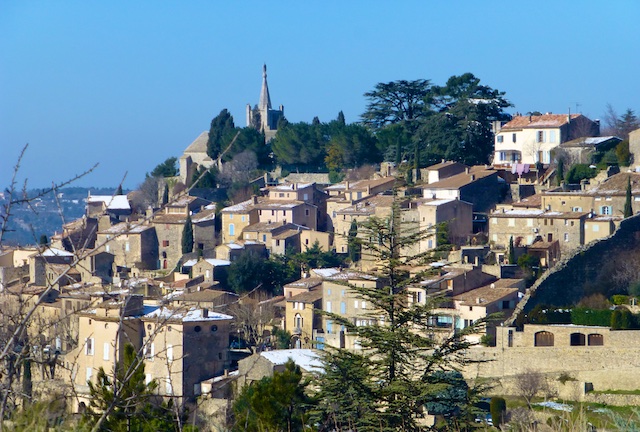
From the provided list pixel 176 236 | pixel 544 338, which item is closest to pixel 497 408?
pixel 544 338

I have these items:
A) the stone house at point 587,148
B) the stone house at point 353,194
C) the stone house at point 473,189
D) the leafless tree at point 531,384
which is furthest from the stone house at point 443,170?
the leafless tree at point 531,384

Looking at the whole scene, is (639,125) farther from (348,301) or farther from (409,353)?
(409,353)

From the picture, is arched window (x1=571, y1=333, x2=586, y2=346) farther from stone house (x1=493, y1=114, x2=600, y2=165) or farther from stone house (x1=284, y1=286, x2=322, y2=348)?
stone house (x1=493, y1=114, x2=600, y2=165)

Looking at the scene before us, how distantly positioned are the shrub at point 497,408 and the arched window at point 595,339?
12.7 ft

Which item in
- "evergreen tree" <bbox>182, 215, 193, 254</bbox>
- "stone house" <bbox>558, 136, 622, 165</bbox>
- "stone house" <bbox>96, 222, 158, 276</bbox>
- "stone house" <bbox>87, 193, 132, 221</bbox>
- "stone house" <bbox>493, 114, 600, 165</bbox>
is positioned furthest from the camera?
"stone house" <bbox>87, 193, 132, 221</bbox>

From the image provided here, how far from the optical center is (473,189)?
39781 mm

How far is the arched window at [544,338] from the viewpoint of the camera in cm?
2961

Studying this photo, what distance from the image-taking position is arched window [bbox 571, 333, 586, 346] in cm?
2928

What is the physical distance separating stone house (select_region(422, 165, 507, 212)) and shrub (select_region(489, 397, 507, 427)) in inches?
548

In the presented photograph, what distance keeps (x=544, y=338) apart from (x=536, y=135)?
54.0 feet

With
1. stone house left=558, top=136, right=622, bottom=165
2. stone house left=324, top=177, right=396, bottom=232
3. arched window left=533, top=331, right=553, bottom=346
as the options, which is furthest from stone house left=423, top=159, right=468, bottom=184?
arched window left=533, top=331, right=553, bottom=346

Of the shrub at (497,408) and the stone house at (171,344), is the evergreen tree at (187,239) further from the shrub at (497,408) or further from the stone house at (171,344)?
the shrub at (497,408)

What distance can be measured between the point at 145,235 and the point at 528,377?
1973 cm

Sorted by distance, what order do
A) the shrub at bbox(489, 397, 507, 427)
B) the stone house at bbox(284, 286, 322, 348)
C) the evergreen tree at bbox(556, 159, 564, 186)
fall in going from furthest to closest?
the evergreen tree at bbox(556, 159, 564, 186) → the stone house at bbox(284, 286, 322, 348) → the shrub at bbox(489, 397, 507, 427)
